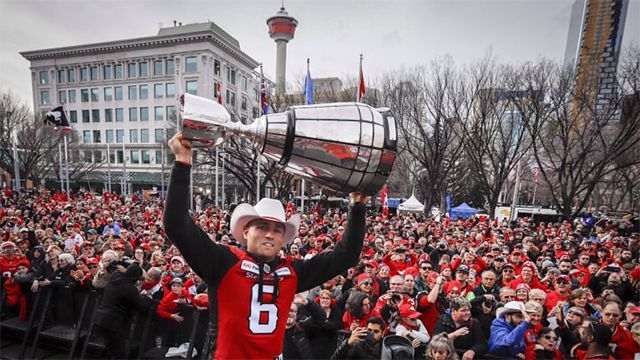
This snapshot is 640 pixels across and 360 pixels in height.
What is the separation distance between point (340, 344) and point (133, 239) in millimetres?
9025

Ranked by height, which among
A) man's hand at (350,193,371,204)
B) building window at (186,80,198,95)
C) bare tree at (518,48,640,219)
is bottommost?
man's hand at (350,193,371,204)

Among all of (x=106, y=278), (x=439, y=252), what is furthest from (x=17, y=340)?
(x=439, y=252)

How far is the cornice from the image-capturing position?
4375cm

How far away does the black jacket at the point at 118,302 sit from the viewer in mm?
4785

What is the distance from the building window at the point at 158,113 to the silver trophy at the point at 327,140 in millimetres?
52235

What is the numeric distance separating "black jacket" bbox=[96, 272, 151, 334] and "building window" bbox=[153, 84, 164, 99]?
161 ft

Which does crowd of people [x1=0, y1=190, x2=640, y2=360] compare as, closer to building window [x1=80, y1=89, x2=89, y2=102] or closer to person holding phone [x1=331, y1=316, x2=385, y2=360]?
person holding phone [x1=331, y1=316, x2=385, y2=360]

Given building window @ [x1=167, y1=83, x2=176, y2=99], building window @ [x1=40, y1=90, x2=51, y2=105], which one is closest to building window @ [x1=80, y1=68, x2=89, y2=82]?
building window @ [x1=40, y1=90, x2=51, y2=105]

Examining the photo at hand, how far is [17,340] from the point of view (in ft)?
19.7

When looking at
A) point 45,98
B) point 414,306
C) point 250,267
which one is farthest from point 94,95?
point 250,267

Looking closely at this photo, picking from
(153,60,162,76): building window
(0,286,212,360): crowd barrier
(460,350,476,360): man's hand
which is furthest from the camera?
(153,60,162,76): building window

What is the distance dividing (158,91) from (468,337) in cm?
5282

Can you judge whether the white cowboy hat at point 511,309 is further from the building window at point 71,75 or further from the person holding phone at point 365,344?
the building window at point 71,75

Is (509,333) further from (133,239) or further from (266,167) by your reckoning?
(266,167)
